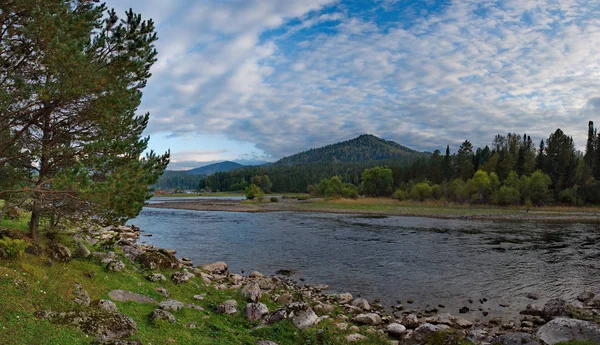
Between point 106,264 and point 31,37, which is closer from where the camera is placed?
A: point 31,37

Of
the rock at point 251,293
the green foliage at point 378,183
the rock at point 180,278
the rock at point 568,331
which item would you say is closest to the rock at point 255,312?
the rock at point 251,293

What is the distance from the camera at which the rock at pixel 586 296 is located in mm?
17064

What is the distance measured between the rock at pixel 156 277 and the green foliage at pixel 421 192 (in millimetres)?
96954

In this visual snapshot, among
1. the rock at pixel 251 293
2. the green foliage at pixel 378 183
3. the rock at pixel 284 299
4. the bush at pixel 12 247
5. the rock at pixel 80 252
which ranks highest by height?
the green foliage at pixel 378 183

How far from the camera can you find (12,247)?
1002cm

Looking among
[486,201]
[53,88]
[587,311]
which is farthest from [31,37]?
[486,201]

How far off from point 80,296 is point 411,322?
1131 cm

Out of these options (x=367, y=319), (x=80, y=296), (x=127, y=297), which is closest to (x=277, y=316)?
(x=367, y=319)

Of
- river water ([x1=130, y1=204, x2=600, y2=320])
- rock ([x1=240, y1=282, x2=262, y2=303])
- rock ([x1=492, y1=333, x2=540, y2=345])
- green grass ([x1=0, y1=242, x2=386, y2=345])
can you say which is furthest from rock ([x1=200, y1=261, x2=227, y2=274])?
rock ([x1=492, y1=333, x2=540, y2=345])

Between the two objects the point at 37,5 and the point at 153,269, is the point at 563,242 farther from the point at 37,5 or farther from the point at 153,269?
the point at 37,5

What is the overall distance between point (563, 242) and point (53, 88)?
139ft

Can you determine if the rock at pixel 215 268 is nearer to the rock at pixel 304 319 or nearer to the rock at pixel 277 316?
the rock at pixel 277 316

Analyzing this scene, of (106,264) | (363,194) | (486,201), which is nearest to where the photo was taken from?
(106,264)

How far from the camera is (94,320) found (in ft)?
26.8
